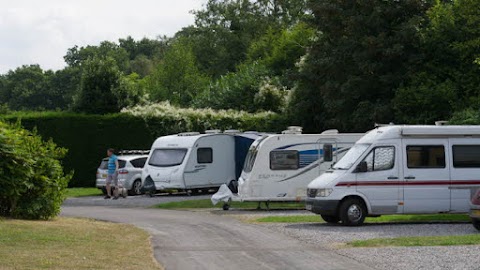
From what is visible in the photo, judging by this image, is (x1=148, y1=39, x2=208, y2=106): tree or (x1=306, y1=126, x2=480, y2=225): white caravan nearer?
(x1=306, y1=126, x2=480, y2=225): white caravan

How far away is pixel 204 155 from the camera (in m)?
35.8

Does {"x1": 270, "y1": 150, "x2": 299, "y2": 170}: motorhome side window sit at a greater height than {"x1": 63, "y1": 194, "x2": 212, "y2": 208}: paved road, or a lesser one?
greater

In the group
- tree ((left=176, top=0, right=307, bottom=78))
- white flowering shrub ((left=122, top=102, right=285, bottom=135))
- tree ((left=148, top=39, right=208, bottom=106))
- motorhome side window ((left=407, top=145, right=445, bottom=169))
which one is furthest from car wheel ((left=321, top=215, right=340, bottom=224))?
tree ((left=176, top=0, right=307, bottom=78))

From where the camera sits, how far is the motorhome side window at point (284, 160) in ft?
92.4

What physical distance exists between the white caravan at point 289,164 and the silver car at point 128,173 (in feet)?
30.0

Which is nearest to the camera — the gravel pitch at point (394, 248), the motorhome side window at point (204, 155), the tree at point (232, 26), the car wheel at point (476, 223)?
the gravel pitch at point (394, 248)

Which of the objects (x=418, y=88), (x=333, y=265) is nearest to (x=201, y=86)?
(x=418, y=88)

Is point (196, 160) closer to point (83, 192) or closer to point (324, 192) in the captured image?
point (83, 192)

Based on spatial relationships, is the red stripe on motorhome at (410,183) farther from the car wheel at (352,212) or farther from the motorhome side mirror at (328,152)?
the motorhome side mirror at (328,152)

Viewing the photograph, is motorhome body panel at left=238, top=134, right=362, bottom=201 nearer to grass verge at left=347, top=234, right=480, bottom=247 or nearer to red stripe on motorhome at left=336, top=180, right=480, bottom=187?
red stripe on motorhome at left=336, top=180, right=480, bottom=187

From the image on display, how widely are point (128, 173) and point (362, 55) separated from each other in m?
10.7

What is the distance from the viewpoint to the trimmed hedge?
133 feet

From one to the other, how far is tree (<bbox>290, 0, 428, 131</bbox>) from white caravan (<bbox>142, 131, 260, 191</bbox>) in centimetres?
499

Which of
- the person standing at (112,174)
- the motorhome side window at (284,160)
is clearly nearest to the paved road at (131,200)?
the person standing at (112,174)
